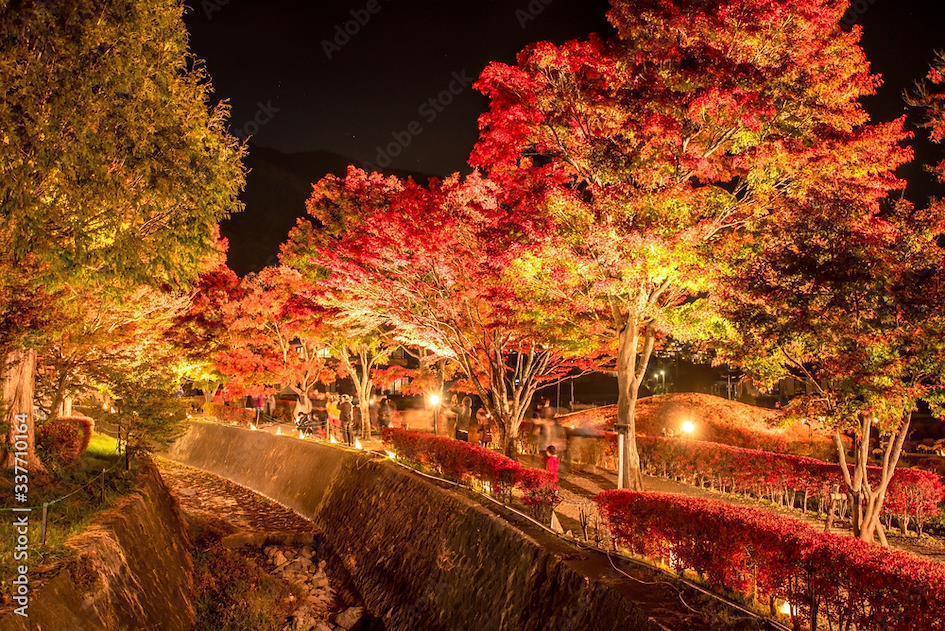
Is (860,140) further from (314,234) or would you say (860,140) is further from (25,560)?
(314,234)

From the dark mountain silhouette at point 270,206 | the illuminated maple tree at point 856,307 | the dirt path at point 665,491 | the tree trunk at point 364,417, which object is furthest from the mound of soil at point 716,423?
Result: the dark mountain silhouette at point 270,206

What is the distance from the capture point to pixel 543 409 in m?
17.9

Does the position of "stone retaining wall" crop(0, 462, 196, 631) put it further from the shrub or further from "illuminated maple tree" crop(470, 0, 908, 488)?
"illuminated maple tree" crop(470, 0, 908, 488)

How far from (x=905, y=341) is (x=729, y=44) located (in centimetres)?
734

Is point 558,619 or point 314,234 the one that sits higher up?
point 314,234

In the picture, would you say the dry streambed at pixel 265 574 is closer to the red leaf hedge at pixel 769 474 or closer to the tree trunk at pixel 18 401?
the tree trunk at pixel 18 401

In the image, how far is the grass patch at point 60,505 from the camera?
7066mm

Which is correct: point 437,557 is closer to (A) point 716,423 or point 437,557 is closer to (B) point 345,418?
(B) point 345,418

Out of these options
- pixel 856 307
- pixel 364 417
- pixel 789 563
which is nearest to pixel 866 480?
pixel 856 307

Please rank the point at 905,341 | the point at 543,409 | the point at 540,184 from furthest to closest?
the point at 543,409 → the point at 540,184 → the point at 905,341

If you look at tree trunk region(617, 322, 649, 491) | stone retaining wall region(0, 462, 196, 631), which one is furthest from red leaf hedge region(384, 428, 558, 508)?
stone retaining wall region(0, 462, 196, 631)

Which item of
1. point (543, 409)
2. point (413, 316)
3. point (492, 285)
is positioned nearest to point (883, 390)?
point (492, 285)

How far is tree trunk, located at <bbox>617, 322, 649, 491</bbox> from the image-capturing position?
14094 millimetres

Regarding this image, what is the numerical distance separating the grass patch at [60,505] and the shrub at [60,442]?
29 centimetres
